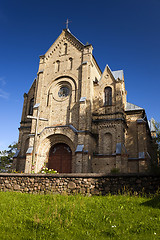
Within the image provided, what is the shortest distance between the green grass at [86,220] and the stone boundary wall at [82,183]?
1286 millimetres

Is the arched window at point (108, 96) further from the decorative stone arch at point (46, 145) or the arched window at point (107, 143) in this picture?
the decorative stone arch at point (46, 145)

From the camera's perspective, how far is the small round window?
80.9ft

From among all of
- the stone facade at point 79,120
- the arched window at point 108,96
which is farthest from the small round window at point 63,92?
the arched window at point 108,96

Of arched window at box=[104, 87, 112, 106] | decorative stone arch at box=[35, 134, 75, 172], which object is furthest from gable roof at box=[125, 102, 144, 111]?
decorative stone arch at box=[35, 134, 75, 172]

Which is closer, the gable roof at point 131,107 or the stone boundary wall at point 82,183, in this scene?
the stone boundary wall at point 82,183

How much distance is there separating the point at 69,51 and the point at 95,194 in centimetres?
2005

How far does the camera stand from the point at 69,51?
26.3m

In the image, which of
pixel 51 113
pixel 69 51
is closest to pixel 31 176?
pixel 51 113

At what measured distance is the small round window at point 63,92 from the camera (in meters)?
24.6

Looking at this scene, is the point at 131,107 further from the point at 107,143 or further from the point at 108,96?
the point at 107,143

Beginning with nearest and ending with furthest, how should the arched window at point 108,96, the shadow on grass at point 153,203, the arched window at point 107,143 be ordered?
the shadow on grass at point 153,203
the arched window at point 107,143
the arched window at point 108,96

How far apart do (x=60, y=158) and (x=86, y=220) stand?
52.1 ft

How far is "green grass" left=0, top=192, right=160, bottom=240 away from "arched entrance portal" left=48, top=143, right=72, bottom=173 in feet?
42.3

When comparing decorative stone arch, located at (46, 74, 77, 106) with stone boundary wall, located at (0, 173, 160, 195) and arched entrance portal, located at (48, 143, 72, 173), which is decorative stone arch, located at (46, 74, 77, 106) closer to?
arched entrance portal, located at (48, 143, 72, 173)
